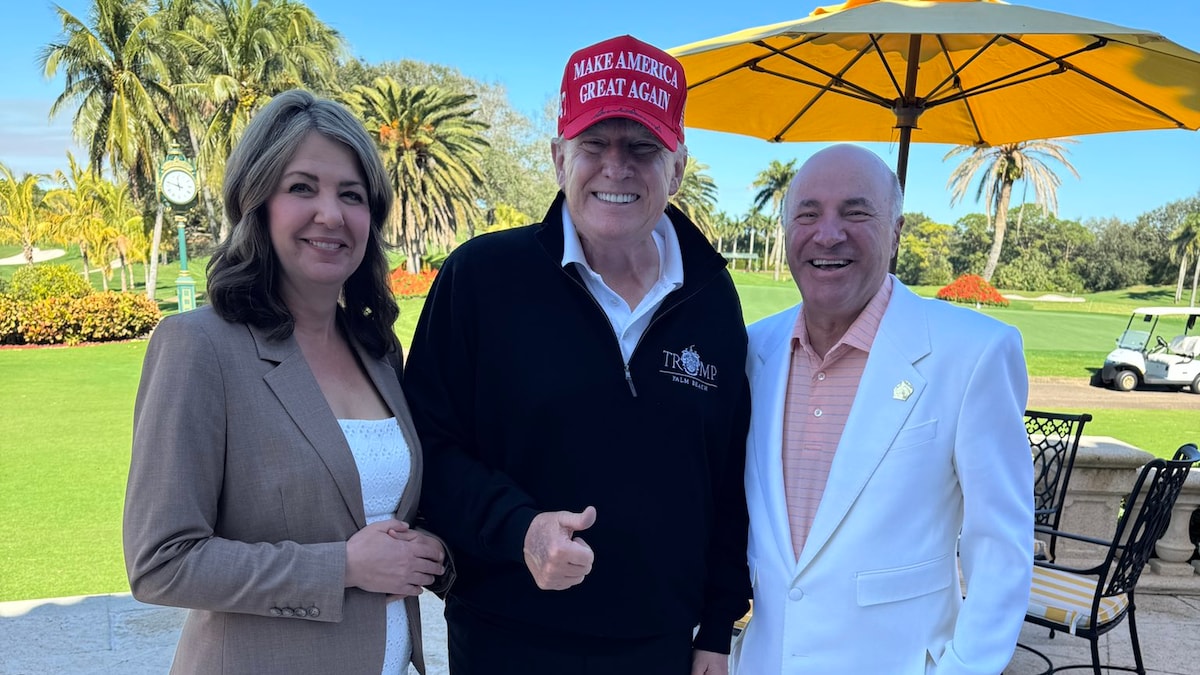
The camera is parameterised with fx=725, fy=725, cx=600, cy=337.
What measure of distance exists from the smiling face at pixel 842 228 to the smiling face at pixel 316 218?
1.12m

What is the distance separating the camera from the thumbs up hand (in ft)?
4.69

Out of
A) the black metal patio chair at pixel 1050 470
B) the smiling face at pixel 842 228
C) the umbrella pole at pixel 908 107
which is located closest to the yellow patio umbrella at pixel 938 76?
the umbrella pole at pixel 908 107

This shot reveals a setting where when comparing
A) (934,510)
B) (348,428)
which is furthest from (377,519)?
(934,510)

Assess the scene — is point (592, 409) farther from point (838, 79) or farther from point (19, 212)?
point (19, 212)

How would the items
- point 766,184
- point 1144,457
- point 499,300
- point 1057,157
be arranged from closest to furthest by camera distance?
point 499,300 → point 1144,457 → point 1057,157 → point 766,184

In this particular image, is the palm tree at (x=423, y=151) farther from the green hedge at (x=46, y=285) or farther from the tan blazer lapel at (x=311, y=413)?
the tan blazer lapel at (x=311, y=413)

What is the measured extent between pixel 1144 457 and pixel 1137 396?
654 inches

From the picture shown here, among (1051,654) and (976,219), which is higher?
(976,219)

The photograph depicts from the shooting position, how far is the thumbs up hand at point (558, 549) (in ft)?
4.69

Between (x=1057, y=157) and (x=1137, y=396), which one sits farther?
(x=1057, y=157)

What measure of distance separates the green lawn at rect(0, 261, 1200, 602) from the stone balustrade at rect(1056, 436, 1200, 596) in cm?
652

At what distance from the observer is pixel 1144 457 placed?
15.2 ft

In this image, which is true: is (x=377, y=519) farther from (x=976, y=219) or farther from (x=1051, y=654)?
(x=976, y=219)

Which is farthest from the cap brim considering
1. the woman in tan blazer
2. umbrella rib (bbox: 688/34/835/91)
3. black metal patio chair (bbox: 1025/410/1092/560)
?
black metal patio chair (bbox: 1025/410/1092/560)
